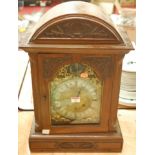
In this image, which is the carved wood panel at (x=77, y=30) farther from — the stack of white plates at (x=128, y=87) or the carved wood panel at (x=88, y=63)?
the stack of white plates at (x=128, y=87)

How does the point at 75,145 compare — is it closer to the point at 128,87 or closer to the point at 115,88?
the point at 115,88

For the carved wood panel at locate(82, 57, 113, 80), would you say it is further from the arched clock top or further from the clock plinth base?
the clock plinth base

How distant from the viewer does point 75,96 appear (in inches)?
32.0

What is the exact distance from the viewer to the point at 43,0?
285cm

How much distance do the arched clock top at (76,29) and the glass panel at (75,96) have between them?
86 mm

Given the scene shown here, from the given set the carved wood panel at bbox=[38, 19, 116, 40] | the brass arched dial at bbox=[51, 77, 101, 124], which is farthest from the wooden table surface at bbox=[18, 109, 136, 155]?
the carved wood panel at bbox=[38, 19, 116, 40]

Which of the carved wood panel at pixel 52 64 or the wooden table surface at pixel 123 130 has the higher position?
the carved wood panel at pixel 52 64

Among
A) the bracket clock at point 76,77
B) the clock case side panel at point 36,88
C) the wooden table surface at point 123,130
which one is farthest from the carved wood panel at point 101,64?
the wooden table surface at point 123,130

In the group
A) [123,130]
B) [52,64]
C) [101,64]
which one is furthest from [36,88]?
[123,130]

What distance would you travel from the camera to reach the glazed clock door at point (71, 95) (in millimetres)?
766

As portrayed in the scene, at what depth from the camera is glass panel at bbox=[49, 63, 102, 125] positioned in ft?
2.57

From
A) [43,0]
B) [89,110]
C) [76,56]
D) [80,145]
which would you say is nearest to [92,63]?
[76,56]
